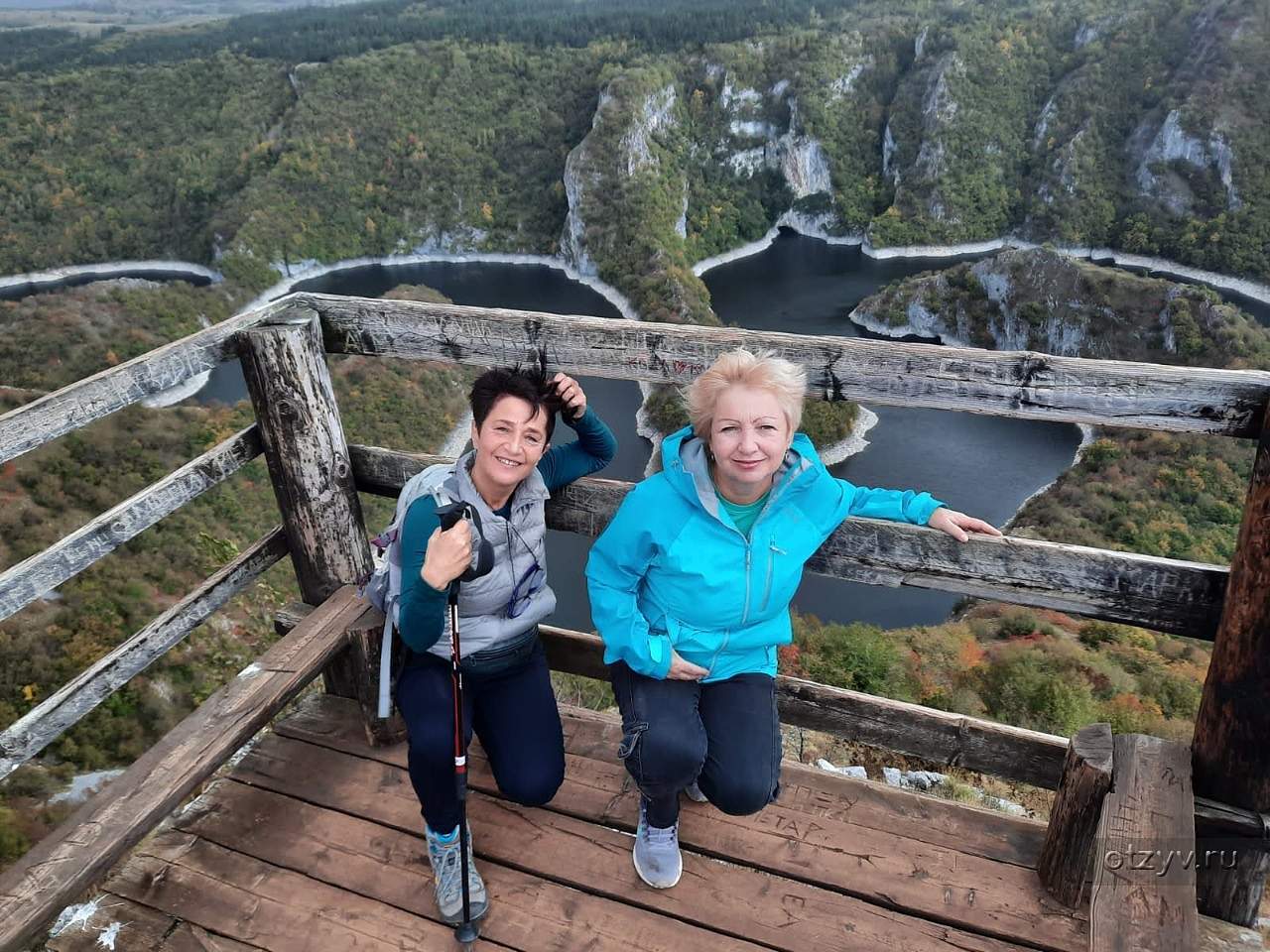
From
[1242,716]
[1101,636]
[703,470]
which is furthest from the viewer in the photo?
[1101,636]

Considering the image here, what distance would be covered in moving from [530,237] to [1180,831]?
101 meters

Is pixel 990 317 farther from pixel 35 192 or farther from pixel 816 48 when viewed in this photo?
pixel 35 192

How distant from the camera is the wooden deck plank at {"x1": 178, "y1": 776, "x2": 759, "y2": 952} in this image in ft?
7.57

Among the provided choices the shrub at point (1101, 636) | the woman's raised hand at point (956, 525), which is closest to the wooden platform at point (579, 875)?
the woman's raised hand at point (956, 525)

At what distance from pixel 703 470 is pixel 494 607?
0.83 metres

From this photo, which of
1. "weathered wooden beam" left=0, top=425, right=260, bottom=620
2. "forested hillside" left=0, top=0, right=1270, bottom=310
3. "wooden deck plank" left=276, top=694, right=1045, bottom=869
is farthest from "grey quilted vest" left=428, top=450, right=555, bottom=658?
"forested hillside" left=0, top=0, right=1270, bottom=310

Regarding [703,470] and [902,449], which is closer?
[703,470]

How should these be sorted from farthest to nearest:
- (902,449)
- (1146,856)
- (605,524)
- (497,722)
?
(902,449)
(605,524)
(497,722)
(1146,856)

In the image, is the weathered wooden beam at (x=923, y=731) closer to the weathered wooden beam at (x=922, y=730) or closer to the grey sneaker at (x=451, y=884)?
the weathered wooden beam at (x=922, y=730)

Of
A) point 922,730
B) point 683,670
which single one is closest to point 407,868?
point 683,670

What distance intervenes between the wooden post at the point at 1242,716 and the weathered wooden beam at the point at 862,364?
18 centimetres

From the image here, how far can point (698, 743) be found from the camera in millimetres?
2416

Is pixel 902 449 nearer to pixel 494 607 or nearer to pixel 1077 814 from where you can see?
pixel 1077 814

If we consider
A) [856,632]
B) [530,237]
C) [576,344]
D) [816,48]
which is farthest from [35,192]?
[576,344]
